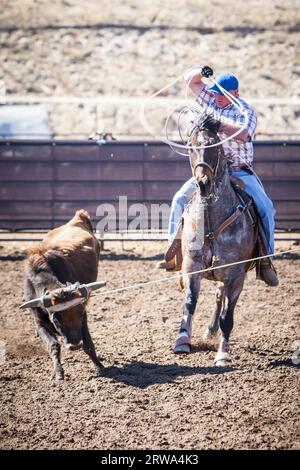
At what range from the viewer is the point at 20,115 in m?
18.9

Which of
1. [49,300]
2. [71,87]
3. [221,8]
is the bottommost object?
[49,300]

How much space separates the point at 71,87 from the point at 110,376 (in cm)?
1804

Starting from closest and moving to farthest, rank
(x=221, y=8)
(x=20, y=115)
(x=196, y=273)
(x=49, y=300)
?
(x=49, y=300) < (x=196, y=273) < (x=20, y=115) < (x=221, y=8)

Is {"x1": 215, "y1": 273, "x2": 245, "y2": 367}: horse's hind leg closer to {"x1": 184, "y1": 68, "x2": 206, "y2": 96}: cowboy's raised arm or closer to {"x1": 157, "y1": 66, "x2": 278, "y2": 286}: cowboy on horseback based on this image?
{"x1": 157, "y1": 66, "x2": 278, "y2": 286}: cowboy on horseback

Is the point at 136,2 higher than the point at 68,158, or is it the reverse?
the point at 136,2

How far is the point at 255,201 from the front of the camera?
7117mm

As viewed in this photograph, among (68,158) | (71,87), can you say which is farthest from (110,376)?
(71,87)

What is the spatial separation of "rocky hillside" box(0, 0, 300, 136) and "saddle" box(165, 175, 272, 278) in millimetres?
14214

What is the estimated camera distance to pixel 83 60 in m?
24.6

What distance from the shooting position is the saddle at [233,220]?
6.77 meters

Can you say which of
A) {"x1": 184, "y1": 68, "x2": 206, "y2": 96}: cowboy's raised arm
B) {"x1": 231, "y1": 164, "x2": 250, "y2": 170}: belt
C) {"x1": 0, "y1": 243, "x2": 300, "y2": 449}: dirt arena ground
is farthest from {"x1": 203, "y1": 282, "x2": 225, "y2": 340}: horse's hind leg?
{"x1": 184, "y1": 68, "x2": 206, "y2": 96}: cowboy's raised arm

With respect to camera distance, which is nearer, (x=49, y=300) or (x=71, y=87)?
(x=49, y=300)

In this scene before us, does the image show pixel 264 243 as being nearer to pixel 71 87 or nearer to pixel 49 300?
pixel 49 300
